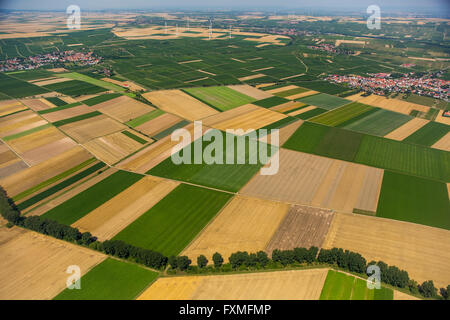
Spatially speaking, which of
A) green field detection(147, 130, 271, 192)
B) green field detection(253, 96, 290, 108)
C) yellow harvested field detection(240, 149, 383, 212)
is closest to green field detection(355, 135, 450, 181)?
yellow harvested field detection(240, 149, 383, 212)

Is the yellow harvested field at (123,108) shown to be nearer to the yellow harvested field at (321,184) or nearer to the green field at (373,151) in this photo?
the green field at (373,151)

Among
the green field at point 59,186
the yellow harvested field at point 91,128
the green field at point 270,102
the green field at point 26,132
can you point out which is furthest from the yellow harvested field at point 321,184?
the green field at point 26,132

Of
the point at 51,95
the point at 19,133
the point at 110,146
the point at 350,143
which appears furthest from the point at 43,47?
the point at 350,143

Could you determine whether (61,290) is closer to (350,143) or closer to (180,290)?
(180,290)

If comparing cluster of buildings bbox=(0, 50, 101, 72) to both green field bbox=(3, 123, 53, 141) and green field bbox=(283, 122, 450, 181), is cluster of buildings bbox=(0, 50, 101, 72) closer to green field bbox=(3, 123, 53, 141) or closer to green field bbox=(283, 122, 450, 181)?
green field bbox=(3, 123, 53, 141)

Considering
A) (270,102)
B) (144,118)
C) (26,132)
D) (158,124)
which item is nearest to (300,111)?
(270,102)
